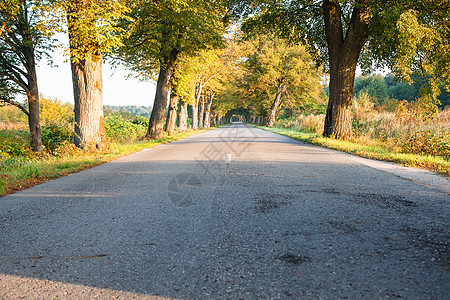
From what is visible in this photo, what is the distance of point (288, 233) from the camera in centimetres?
307

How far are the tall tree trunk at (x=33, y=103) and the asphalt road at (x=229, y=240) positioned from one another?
9.33 m

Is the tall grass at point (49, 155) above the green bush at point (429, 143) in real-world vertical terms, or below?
below

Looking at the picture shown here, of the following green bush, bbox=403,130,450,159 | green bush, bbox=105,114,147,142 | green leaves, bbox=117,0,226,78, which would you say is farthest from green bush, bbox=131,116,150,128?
green bush, bbox=403,130,450,159

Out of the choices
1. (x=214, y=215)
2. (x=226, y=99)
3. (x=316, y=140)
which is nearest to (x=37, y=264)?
(x=214, y=215)

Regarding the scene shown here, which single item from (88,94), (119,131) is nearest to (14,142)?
(88,94)

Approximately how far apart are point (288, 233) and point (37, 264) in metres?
2.43

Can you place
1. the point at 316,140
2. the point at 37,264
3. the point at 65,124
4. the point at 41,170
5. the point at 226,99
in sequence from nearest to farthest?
the point at 37,264, the point at 41,170, the point at 65,124, the point at 316,140, the point at 226,99

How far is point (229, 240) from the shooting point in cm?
292

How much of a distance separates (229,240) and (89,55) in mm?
10140

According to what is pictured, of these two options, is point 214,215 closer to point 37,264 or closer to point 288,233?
point 288,233

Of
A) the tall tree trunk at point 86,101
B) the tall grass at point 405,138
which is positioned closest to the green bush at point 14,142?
the tall tree trunk at point 86,101

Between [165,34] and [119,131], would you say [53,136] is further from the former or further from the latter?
[165,34]

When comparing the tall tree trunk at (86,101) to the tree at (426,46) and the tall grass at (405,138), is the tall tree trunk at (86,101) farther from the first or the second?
the tree at (426,46)

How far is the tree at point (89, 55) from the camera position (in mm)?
9430
